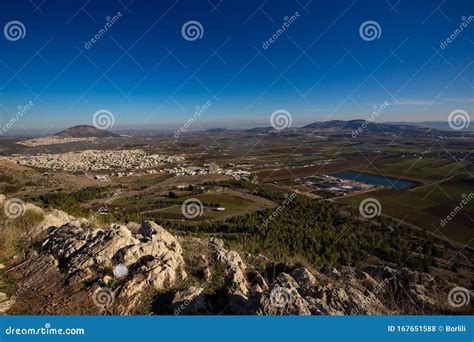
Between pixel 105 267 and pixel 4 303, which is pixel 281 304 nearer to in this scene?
pixel 105 267

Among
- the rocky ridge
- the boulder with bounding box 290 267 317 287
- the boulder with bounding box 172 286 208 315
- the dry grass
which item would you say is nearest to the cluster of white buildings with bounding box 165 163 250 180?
the dry grass

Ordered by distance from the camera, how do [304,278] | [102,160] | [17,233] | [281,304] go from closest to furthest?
[281,304]
[304,278]
[17,233]
[102,160]

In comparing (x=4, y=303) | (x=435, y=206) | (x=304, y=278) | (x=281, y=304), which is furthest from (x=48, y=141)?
(x=435, y=206)

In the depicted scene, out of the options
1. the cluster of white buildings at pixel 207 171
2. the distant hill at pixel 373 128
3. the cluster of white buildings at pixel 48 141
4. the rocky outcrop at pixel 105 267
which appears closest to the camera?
the rocky outcrop at pixel 105 267

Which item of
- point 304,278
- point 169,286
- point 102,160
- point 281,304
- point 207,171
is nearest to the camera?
point 281,304

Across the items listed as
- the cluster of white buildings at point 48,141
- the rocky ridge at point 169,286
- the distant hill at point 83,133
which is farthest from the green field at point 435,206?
the distant hill at point 83,133

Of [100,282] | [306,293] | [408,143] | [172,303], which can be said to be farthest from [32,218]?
[408,143]

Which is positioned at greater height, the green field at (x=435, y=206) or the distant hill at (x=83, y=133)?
the distant hill at (x=83, y=133)

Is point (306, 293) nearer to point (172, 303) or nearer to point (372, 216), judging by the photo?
point (172, 303)

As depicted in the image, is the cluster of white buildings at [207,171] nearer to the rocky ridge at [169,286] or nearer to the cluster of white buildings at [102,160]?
the cluster of white buildings at [102,160]

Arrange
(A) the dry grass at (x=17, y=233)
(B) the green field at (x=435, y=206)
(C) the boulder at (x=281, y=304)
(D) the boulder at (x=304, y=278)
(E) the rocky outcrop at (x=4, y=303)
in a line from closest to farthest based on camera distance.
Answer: (C) the boulder at (x=281, y=304)
(E) the rocky outcrop at (x=4, y=303)
(D) the boulder at (x=304, y=278)
(A) the dry grass at (x=17, y=233)
(B) the green field at (x=435, y=206)
